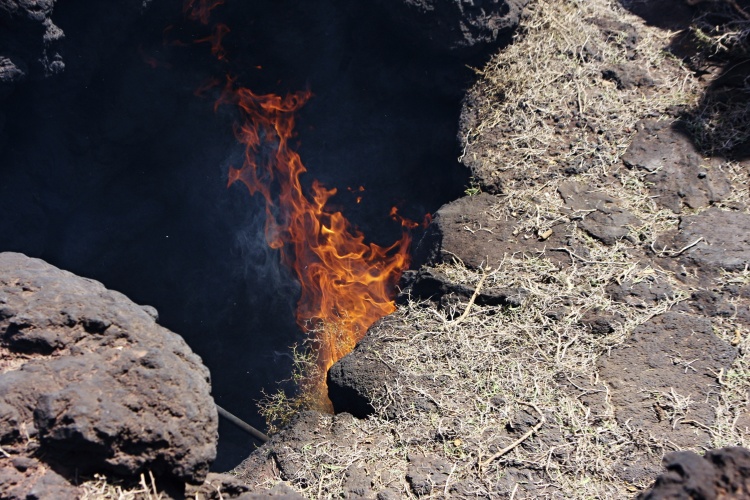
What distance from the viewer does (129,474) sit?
2.51m

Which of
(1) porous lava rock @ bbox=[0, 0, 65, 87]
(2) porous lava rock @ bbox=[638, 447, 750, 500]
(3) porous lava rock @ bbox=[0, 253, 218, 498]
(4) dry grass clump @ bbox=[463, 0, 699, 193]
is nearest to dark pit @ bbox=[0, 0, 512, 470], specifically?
(1) porous lava rock @ bbox=[0, 0, 65, 87]

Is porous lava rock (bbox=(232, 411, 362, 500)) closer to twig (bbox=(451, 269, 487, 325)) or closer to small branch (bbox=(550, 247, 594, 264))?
twig (bbox=(451, 269, 487, 325))

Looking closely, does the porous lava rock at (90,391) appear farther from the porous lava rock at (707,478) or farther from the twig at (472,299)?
Answer: the porous lava rock at (707,478)

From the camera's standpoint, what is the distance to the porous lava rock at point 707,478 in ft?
6.52

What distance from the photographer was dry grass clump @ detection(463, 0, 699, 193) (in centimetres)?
470

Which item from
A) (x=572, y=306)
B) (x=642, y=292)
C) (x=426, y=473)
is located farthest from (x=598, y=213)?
(x=426, y=473)

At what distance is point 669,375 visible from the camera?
11.1ft

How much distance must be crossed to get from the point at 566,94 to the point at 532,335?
7.65 ft

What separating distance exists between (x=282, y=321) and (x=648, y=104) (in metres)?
4.34

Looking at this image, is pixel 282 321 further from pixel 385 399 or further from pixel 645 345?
pixel 645 345

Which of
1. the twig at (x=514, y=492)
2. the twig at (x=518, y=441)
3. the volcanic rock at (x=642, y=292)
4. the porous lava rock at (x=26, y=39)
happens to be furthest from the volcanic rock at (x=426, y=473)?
the porous lava rock at (x=26, y=39)

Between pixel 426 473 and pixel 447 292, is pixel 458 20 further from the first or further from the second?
pixel 426 473

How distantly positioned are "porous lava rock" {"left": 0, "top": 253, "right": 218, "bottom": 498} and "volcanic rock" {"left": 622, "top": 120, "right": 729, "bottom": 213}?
3.43 m

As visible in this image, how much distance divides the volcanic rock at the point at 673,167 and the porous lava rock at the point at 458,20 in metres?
1.52
